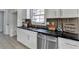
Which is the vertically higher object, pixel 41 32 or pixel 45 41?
pixel 41 32

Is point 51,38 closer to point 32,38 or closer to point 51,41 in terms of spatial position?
point 51,41

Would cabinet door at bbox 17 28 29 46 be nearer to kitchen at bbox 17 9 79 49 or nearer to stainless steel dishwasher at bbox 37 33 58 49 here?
kitchen at bbox 17 9 79 49

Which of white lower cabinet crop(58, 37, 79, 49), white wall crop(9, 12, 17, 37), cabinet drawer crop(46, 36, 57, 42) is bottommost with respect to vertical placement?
white lower cabinet crop(58, 37, 79, 49)

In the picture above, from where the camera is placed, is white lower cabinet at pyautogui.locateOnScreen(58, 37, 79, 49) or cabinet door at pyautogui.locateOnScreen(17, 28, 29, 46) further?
cabinet door at pyautogui.locateOnScreen(17, 28, 29, 46)

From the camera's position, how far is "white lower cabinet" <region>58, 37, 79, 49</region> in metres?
1.15

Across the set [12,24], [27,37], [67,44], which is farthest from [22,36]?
[67,44]

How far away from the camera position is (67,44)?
4.00ft

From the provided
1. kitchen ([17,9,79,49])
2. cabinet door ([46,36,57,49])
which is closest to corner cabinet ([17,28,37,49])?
kitchen ([17,9,79,49])

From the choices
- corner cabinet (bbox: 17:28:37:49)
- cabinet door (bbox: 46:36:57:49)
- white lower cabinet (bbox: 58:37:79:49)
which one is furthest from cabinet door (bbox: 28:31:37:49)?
white lower cabinet (bbox: 58:37:79:49)

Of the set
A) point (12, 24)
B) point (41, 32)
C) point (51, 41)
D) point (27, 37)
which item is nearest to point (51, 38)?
point (51, 41)

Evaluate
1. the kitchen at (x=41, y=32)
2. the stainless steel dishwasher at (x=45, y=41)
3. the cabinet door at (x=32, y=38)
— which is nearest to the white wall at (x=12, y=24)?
the kitchen at (x=41, y=32)

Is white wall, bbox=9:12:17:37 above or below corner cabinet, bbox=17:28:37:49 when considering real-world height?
above

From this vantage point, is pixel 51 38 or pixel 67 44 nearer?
pixel 67 44
